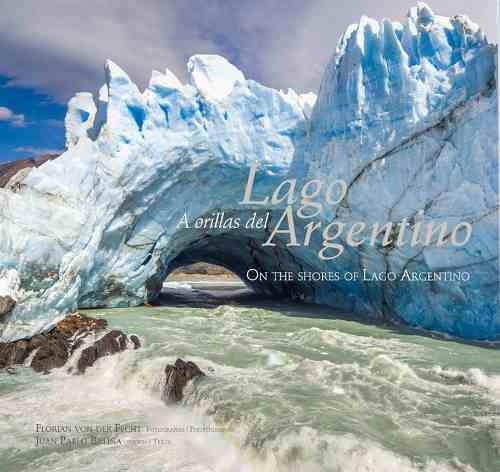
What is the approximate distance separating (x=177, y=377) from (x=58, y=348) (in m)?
3.12

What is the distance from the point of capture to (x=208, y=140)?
11.8 metres

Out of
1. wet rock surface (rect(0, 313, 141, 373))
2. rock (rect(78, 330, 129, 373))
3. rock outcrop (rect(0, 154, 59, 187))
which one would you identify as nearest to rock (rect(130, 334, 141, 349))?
wet rock surface (rect(0, 313, 141, 373))

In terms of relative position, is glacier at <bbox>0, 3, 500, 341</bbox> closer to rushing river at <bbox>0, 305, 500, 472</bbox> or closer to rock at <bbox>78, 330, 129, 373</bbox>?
rock at <bbox>78, 330, 129, 373</bbox>

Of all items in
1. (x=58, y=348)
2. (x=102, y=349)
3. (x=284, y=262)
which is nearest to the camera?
(x=102, y=349)

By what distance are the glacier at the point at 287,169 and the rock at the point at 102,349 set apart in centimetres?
182

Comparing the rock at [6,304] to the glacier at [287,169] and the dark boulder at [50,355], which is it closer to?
the glacier at [287,169]

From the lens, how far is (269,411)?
198 inches

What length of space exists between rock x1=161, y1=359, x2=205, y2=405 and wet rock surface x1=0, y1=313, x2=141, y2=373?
1874mm

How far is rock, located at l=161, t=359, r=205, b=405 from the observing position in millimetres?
6027

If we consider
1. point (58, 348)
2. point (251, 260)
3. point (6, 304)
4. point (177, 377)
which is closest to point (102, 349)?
point (58, 348)

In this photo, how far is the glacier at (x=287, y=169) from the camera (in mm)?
8789

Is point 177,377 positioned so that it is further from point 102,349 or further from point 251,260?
point 251,260

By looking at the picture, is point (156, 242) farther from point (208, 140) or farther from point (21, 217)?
point (21, 217)

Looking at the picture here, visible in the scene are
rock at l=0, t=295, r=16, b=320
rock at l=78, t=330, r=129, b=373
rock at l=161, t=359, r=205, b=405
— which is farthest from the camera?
rock at l=0, t=295, r=16, b=320
